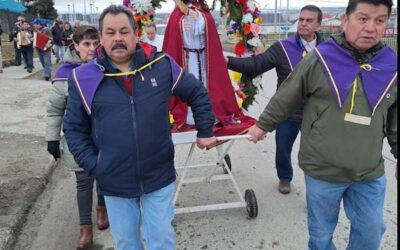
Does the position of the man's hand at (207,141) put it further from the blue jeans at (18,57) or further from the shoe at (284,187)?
the blue jeans at (18,57)

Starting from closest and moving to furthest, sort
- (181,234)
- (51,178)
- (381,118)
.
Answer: (381,118)
(181,234)
(51,178)

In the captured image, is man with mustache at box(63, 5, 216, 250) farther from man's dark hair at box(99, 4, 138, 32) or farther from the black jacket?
the black jacket

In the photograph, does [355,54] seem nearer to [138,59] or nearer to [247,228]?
[138,59]

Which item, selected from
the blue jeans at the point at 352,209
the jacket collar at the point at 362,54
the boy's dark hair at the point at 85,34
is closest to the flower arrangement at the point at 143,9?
the boy's dark hair at the point at 85,34

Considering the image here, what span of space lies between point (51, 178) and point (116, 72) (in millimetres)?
3075

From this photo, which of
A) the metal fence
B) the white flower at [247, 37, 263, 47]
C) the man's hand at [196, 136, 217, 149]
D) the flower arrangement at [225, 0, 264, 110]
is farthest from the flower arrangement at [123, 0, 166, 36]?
the metal fence

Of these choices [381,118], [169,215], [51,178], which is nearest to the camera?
[381,118]

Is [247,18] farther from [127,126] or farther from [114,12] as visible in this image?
[127,126]

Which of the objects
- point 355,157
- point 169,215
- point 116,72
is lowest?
point 169,215

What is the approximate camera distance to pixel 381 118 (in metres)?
2.49

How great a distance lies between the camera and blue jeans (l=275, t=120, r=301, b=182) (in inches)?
170

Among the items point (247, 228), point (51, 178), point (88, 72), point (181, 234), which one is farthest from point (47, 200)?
point (88, 72)

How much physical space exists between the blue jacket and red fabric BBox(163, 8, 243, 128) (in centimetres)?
116

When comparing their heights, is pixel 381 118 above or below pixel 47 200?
above
